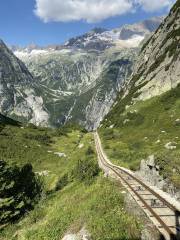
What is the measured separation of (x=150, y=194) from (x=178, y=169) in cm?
519

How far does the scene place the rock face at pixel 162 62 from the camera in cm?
12065

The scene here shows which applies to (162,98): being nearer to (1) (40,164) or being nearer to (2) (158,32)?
(1) (40,164)

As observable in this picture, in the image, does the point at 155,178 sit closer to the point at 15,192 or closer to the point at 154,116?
the point at 15,192

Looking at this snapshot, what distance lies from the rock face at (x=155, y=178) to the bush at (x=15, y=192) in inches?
430

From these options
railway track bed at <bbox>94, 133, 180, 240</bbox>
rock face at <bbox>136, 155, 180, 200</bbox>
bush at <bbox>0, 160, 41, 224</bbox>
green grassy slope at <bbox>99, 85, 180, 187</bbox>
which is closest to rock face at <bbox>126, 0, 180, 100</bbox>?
green grassy slope at <bbox>99, 85, 180, 187</bbox>

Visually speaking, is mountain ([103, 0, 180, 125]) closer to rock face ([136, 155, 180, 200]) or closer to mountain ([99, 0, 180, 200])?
mountain ([99, 0, 180, 200])

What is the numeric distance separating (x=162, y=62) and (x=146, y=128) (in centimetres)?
4718

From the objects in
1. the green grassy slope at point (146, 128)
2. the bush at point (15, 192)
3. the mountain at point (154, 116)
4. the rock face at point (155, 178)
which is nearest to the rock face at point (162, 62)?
the mountain at point (154, 116)

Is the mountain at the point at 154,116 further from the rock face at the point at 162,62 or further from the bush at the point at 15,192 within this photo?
the bush at the point at 15,192

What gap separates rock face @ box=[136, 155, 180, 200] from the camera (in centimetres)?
2485

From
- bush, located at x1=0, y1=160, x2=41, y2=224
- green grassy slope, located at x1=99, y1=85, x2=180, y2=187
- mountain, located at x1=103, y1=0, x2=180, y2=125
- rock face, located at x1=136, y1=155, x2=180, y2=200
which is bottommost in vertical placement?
bush, located at x1=0, y1=160, x2=41, y2=224

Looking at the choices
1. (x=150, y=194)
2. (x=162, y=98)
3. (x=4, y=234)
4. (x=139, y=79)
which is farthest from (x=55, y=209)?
(x=139, y=79)

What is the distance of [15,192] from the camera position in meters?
36.2

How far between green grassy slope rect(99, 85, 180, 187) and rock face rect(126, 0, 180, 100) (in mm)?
5919
